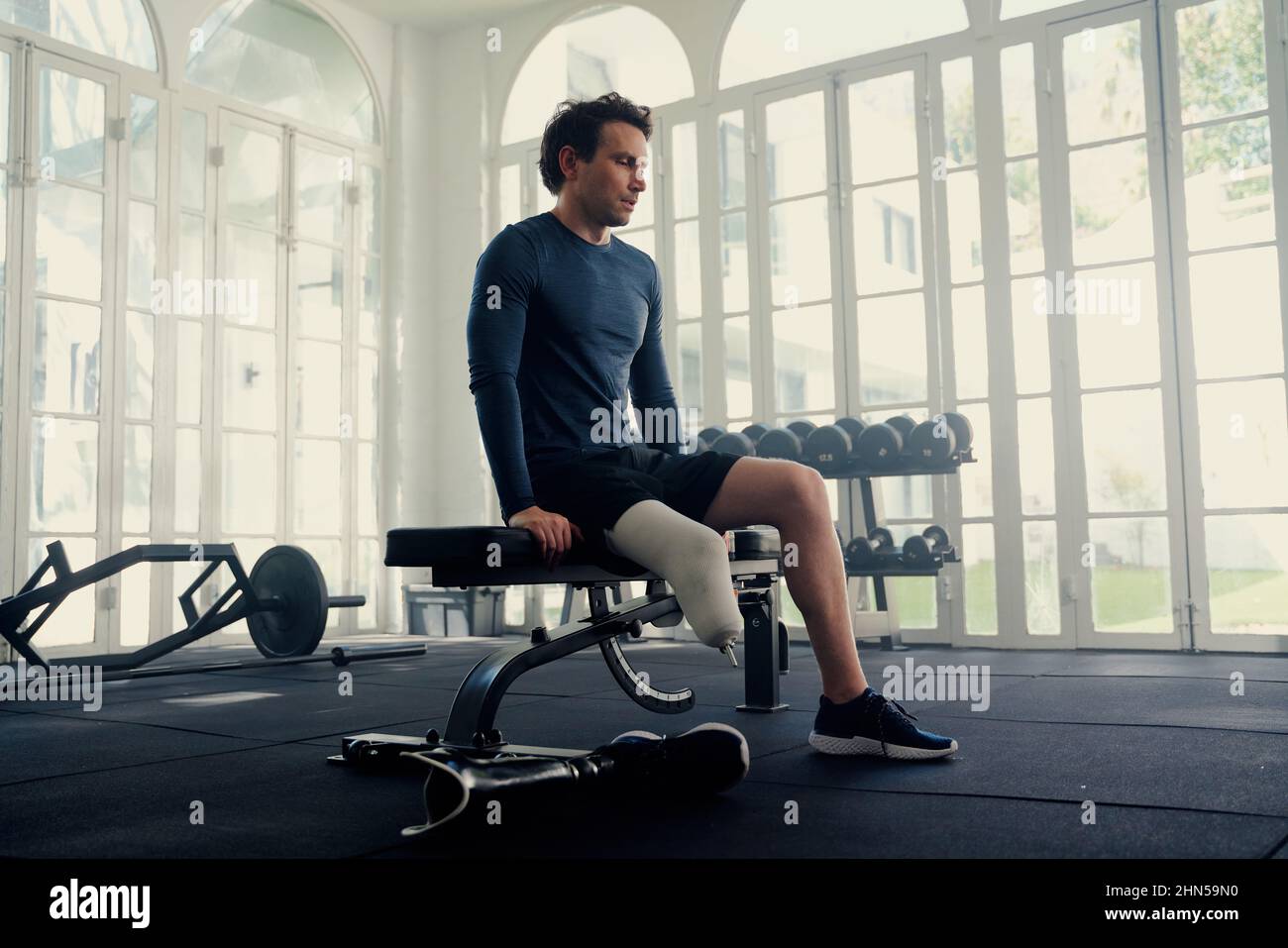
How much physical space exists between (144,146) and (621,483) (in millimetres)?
4329

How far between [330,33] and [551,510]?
200 inches

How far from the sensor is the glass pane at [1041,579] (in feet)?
15.6

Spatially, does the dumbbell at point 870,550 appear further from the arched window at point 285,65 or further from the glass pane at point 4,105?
the glass pane at point 4,105

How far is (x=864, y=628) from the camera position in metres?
4.65

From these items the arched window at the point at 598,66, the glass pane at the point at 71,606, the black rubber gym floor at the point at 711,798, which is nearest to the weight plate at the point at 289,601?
the black rubber gym floor at the point at 711,798

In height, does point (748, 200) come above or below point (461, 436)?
above

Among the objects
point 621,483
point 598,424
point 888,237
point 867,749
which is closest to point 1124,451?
point 888,237

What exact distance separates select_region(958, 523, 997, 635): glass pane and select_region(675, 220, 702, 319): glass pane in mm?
1728

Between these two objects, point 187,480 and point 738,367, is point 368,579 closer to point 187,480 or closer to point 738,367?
point 187,480

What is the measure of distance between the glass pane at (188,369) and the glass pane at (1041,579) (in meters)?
3.74

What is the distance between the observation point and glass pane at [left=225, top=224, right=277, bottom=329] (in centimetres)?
557

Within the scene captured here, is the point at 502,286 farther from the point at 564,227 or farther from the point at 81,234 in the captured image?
the point at 81,234

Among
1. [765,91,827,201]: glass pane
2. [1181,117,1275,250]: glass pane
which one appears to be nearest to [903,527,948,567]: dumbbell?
[1181,117,1275,250]: glass pane

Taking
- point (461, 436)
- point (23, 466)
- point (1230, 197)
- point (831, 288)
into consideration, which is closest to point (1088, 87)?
point (1230, 197)
